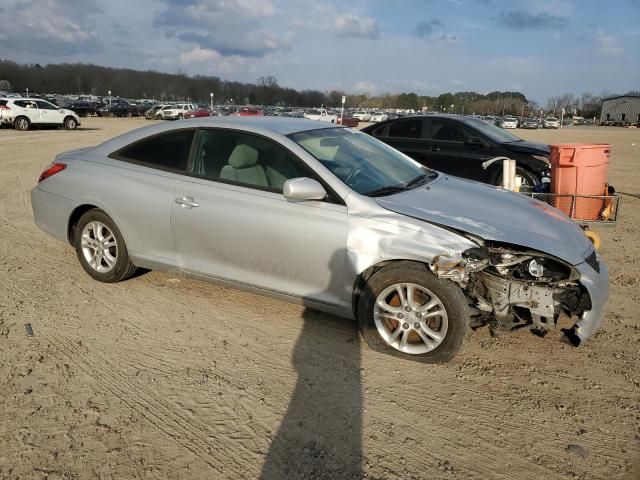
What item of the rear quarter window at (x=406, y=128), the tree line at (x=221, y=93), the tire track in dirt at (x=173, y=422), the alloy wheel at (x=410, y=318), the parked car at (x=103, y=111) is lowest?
the tire track in dirt at (x=173, y=422)

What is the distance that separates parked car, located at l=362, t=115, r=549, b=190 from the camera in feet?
29.2

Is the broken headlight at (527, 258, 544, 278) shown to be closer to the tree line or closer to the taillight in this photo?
the taillight

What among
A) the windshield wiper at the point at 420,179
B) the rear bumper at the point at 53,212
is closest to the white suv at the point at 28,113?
the rear bumper at the point at 53,212

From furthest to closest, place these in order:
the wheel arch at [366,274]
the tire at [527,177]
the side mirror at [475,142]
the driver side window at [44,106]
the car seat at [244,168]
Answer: the driver side window at [44,106] → the side mirror at [475,142] → the tire at [527,177] → the car seat at [244,168] → the wheel arch at [366,274]

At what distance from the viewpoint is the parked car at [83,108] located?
51.2 meters

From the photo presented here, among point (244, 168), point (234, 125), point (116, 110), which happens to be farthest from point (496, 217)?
point (116, 110)

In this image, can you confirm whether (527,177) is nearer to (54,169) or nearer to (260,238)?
(260,238)

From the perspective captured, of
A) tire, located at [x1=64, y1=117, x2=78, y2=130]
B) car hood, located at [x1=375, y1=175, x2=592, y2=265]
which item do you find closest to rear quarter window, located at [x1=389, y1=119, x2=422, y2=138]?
car hood, located at [x1=375, y1=175, x2=592, y2=265]

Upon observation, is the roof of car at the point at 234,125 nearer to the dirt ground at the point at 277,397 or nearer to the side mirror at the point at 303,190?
the side mirror at the point at 303,190

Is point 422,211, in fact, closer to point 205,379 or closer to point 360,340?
point 360,340

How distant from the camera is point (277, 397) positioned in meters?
3.33

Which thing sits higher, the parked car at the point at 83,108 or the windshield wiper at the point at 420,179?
the parked car at the point at 83,108

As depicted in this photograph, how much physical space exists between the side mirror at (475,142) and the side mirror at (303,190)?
6.30m

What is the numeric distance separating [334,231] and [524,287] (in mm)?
1350
